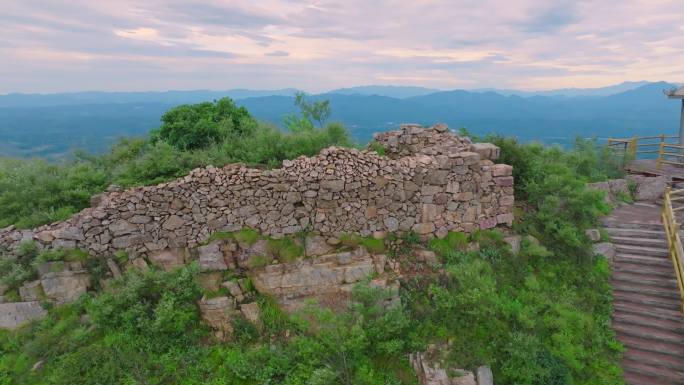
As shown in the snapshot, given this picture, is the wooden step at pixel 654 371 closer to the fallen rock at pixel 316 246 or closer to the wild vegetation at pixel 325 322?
the wild vegetation at pixel 325 322

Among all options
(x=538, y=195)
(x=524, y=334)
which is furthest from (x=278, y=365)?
(x=538, y=195)

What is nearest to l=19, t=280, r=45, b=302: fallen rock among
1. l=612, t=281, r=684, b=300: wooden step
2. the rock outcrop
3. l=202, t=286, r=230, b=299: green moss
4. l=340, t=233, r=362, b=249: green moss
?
l=202, t=286, r=230, b=299: green moss

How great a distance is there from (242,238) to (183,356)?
2.79 meters

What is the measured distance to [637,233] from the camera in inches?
457

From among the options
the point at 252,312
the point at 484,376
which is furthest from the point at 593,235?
the point at 252,312

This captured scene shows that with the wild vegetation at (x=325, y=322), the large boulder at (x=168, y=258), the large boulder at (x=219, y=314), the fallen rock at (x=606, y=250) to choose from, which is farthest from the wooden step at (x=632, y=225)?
the large boulder at (x=168, y=258)

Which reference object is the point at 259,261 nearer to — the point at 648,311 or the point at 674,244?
the point at 648,311

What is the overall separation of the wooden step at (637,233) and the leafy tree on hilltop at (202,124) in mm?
12265

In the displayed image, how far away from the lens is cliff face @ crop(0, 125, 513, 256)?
344 inches

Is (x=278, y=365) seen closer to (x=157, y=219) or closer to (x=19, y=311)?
(x=157, y=219)

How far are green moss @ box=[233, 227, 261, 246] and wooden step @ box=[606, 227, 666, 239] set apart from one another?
35.6ft

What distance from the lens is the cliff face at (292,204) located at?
344 inches

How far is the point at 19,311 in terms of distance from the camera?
844cm

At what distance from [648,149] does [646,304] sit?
1168cm
